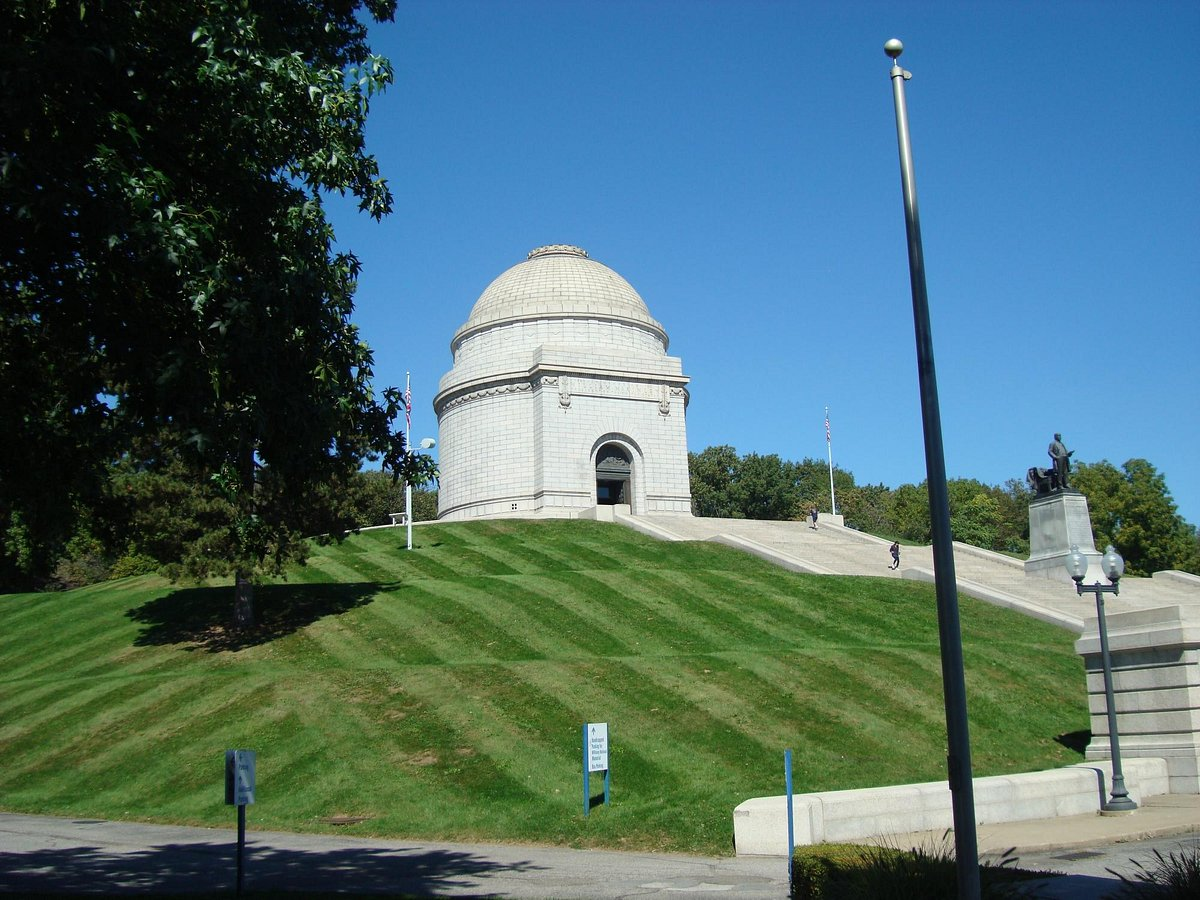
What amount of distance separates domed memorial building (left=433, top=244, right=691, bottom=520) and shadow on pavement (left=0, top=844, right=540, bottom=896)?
39.1 meters

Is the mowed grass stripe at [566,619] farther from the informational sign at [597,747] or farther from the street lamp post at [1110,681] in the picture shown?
the street lamp post at [1110,681]

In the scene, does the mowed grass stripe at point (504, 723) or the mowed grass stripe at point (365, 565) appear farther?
the mowed grass stripe at point (365, 565)

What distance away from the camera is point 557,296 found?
200 feet

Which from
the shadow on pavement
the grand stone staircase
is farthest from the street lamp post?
the shadow on pavement

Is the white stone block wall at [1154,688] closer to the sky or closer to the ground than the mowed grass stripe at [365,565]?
closer to the ground

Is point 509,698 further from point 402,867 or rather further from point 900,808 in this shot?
point 900,808

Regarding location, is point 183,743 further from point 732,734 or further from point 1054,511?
point 1054,511

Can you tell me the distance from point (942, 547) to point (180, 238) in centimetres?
759

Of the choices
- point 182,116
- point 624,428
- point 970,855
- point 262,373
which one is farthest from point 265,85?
point 624,428

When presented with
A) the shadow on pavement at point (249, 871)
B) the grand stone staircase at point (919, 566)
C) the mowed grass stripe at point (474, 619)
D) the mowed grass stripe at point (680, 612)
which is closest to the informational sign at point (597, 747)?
the shadow on pavement at point (249, 871)

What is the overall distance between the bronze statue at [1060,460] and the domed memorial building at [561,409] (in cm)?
2085

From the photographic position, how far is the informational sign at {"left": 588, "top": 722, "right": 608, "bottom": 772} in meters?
17.4

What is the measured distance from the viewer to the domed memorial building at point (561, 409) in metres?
55.6

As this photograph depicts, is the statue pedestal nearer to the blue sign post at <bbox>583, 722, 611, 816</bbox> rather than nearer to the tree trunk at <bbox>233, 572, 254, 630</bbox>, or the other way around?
the blue sign post at <bbox>583, 722, 611, 816</bbox>
